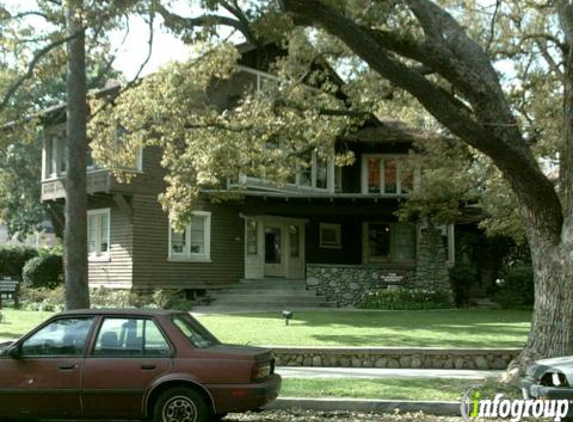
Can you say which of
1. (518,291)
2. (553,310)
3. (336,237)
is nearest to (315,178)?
(336,237)

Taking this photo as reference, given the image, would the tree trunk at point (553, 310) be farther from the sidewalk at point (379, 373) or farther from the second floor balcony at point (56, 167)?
the second floor balcony at point (56, 167)

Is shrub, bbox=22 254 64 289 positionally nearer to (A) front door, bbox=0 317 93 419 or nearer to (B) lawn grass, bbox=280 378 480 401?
(B) lawn grass, bbox=280 378 480 401

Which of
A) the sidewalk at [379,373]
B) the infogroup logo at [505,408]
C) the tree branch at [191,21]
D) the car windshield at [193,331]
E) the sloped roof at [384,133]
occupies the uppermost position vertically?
the sloped roof at [384,133]

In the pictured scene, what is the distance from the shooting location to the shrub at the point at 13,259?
34688 mm

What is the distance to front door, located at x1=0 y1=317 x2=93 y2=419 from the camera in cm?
824

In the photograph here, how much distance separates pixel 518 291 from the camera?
86.5 ft

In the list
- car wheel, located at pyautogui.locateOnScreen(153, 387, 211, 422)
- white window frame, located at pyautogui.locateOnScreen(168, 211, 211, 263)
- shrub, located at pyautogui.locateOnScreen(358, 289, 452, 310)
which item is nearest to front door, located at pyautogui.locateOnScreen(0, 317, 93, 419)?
car wheel, located at pyautogui.locateOnScreen(153, 387, 211, 422)

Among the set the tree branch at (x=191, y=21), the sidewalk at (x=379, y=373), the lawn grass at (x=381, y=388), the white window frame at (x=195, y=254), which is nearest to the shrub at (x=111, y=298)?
the white window frame at (x=195, y=254)

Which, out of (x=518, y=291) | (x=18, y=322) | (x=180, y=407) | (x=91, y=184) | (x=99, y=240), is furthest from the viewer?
(x=99, y=240)

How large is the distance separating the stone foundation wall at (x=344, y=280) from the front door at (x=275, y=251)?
8.94ft

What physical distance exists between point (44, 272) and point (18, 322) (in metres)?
10.1

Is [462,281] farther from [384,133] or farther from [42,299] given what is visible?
[42,299]

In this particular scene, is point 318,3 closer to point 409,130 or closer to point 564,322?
point 564,322

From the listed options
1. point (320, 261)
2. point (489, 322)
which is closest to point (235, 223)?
point (320, 261)
